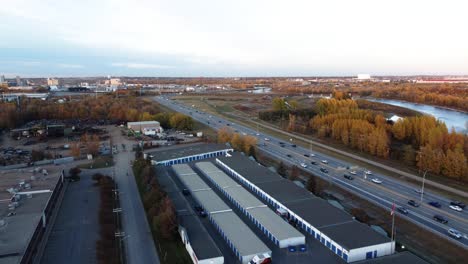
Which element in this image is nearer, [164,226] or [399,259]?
[399,259]

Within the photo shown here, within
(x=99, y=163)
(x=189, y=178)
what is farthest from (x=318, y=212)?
(x=99, y=163)

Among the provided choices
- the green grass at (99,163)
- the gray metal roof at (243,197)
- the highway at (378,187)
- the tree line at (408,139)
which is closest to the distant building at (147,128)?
the green grass at (99,163)

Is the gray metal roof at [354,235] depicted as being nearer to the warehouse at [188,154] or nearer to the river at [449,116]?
the warehouse at [188,154]

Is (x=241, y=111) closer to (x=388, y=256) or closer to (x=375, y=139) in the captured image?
(x=375, y=139)

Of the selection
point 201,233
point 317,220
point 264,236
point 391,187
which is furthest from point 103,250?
point 391,187

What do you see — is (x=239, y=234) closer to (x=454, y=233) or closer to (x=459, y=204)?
(x=454, y=233)

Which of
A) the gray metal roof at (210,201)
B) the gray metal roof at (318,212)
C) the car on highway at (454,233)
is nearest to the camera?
the car on highway at (454,233)

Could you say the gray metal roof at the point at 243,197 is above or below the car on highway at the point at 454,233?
above
